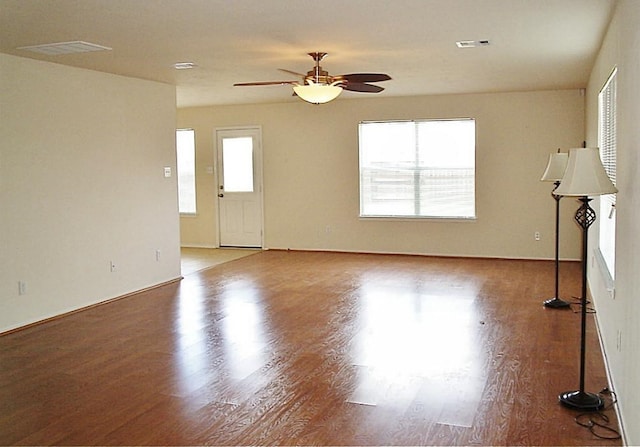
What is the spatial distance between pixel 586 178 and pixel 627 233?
36 centimetres

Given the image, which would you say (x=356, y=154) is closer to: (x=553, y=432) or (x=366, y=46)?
(x=366, y=46)

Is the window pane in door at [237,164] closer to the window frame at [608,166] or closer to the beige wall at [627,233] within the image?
the window frame at [608,166]

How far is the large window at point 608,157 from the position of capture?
4375 millimetres

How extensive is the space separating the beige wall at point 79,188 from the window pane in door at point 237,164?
2.79 m

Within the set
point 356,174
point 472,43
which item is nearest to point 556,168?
point 472,43

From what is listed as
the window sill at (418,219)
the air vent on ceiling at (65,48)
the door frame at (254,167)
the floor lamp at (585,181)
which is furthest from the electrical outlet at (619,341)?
the door frame at (254,167)

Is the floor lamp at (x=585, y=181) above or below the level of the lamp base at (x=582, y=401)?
above

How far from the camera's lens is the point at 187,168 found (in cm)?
1080

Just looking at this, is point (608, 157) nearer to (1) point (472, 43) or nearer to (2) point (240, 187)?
(1) point (472, 43)

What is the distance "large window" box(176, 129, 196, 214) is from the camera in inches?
422

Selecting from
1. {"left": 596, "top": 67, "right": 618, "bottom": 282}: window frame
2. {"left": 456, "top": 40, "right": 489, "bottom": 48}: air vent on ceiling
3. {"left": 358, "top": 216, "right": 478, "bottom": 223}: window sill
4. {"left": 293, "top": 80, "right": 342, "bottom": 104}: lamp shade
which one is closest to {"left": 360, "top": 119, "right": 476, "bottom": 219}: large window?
{"left": 358, "top": 216, "right": 478, "bottom": 223}: window sill

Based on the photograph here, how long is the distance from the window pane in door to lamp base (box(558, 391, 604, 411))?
24.5 ft

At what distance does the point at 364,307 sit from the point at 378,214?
3.74m

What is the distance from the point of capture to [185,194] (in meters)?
10.9
